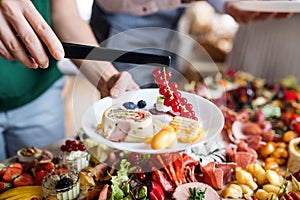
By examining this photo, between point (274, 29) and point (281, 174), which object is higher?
point (274, 29)

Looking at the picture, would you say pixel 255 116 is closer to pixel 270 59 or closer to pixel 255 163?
pixel 255 163

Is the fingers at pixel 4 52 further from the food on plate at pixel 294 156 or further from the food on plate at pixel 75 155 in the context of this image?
the food on plate at pixel 294 156

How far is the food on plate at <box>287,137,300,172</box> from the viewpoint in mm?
1053

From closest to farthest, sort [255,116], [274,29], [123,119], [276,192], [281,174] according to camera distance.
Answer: [123,119], [276,192], [281,174], [255,116], [274,29]

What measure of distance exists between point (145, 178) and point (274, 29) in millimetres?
1199

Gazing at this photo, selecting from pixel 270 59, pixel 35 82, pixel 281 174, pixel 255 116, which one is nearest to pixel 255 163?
pixel 281 174

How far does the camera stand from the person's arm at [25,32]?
2.38 feet

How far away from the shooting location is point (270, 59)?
1.87 meters

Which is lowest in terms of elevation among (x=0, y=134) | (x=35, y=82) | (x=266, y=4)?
(x=0, y=134)

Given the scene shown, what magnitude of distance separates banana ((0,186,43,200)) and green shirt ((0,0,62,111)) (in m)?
0.42

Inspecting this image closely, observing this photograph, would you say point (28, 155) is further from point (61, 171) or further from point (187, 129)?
point (187, 129)

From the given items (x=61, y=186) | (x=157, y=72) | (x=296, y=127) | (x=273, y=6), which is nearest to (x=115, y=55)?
(x=157, y=72)

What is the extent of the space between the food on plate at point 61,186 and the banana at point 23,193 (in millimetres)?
37

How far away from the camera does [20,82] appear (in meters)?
1.26
